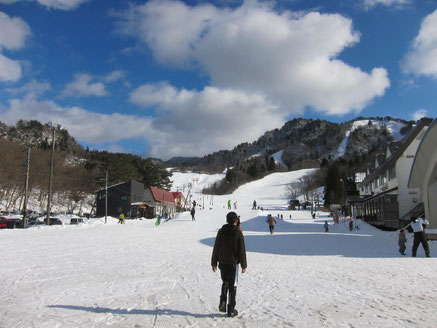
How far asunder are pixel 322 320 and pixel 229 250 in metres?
1.72

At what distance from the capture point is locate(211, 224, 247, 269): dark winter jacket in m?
5.32

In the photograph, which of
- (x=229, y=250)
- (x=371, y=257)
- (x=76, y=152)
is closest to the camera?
(x=229, y=250)

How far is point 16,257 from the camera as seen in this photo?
11.9 meters

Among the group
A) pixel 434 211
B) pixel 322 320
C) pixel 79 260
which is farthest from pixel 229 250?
pixel 434 211

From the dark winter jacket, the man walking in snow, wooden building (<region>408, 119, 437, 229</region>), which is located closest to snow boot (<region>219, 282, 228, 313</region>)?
the man walking in snow

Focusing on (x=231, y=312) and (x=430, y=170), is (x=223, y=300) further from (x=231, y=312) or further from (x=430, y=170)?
(x=430, y=170)

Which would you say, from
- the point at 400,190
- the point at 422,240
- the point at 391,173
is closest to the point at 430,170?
the point at 400,190

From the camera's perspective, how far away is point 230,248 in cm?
535

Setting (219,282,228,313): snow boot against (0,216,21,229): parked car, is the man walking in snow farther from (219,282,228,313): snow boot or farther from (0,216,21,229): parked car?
(0,216,21,229): parked car

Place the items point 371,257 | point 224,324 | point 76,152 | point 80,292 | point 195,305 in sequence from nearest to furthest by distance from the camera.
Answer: point 224,324, point 195,305, point 80,292, point 371,257, point 76,152

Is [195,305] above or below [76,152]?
below

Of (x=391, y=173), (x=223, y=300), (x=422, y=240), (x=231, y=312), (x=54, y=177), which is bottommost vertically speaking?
(x=231, y=312)

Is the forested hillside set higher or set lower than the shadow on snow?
higher

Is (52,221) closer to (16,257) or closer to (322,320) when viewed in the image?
(16,257)
